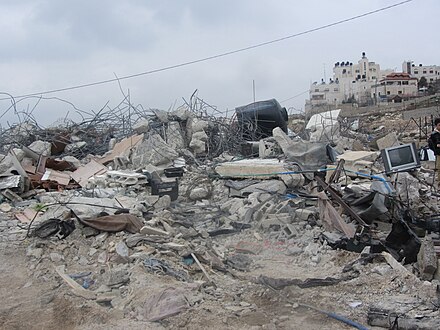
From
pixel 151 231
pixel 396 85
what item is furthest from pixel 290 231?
pixel 396 85

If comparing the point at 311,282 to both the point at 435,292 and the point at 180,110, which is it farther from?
the point at 180,110

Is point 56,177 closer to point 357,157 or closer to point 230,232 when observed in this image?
point 230,232

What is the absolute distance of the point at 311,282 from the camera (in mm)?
4246

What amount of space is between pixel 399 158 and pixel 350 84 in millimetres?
58768

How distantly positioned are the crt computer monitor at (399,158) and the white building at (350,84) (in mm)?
45262

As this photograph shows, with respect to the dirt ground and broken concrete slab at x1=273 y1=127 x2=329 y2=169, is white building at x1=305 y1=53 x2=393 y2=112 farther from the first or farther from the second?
the dirt ground

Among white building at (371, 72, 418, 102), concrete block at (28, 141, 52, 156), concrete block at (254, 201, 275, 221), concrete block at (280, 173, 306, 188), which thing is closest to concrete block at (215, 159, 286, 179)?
concrete block at (280, 173, 306, 188)

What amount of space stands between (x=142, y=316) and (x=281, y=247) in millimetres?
2489

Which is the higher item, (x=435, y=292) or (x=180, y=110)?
(x=180, y=110)

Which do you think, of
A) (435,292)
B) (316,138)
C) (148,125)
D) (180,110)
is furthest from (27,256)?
(316,138)

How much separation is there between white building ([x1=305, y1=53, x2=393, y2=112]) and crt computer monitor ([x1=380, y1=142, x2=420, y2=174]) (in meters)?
45.3

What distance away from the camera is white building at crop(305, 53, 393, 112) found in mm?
55375

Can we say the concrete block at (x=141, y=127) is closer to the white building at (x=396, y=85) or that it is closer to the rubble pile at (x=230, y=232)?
the rubble pile at (x=230, y=232)

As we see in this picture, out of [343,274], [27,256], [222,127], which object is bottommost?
[343,274]
